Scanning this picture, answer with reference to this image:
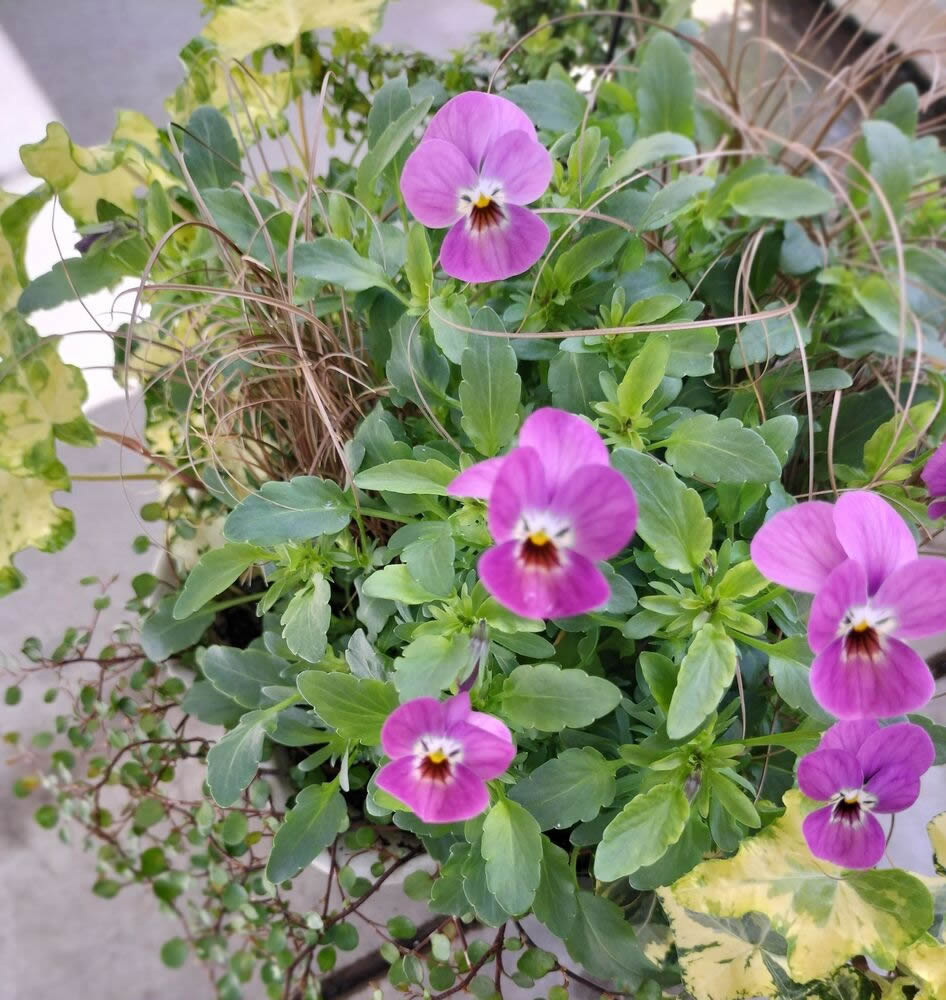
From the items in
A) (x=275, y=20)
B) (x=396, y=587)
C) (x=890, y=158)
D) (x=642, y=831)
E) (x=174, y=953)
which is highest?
(x=275, y=20)

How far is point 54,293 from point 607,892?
504 millimetres

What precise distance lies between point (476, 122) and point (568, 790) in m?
0.33

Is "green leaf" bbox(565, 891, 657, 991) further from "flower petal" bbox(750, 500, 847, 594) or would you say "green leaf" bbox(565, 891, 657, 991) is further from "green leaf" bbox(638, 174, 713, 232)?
"green leaf" bbox(638, 174, 713, 232)

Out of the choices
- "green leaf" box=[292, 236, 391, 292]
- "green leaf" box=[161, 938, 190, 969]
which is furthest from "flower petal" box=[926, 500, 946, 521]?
"green leaf" box=[161, 938, 190, 969]

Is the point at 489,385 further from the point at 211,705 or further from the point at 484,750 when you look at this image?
the point at 211,705

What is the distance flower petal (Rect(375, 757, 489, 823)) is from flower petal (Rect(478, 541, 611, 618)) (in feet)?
0.30

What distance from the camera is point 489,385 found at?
434mm

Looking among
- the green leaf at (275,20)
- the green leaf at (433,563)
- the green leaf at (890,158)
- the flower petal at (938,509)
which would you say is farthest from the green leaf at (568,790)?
the green leaf at (275,20)

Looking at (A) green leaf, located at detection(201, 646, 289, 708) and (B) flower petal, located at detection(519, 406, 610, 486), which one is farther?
(A) green leaf, located at detection(201, 646, 289, 708)

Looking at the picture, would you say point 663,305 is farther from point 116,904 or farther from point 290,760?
point 116,904

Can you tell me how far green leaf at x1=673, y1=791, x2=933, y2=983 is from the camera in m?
A: 0.44

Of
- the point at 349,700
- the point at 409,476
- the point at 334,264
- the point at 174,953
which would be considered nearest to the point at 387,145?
the point at 334,264

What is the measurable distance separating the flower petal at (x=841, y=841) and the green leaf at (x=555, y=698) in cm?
10

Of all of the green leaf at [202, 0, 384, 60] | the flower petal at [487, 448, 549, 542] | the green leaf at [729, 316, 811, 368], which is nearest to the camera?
the flower petal at [487, 448, 549, 542]
